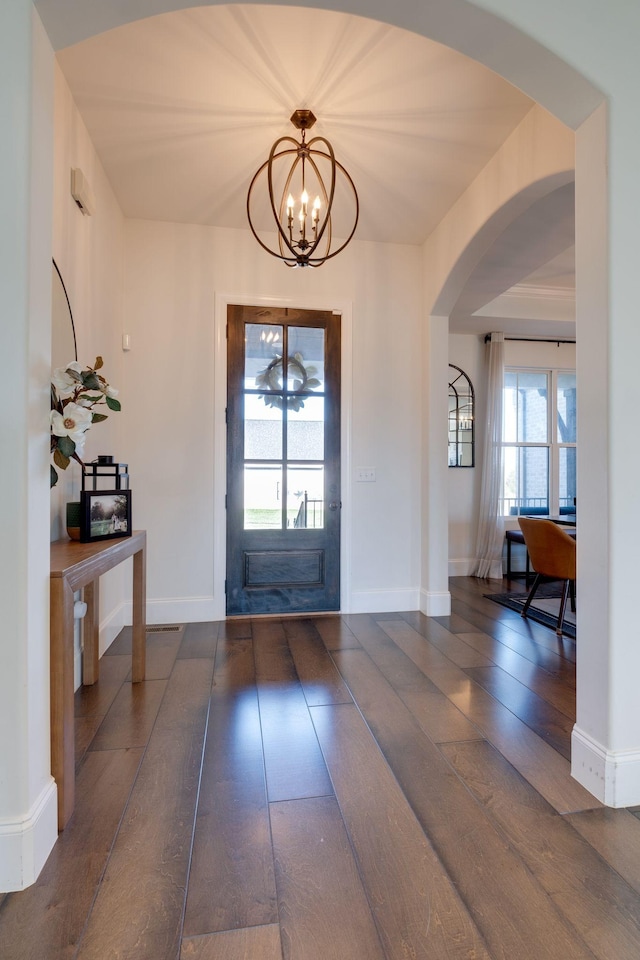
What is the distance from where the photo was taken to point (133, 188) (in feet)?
9.82

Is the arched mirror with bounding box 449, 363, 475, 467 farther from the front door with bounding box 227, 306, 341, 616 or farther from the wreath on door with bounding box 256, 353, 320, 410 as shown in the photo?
the wreath on door with bounding box 256, 353, 320, 410

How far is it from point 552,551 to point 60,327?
327 cm

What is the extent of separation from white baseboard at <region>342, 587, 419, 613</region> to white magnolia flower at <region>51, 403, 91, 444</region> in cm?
259

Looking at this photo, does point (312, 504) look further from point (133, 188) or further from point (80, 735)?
point (133, 188)

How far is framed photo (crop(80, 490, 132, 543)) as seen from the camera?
2004 millimetres

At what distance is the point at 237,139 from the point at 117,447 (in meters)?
1.97

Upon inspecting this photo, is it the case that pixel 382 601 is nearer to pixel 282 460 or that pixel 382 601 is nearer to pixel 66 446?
pixel 282 460

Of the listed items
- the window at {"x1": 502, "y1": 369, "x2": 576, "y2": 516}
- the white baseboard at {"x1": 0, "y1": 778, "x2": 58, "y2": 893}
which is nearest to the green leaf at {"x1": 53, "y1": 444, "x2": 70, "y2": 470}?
the white baseboard at {"x1": 0, "y1": 778, "x2": 58, "y2": 893}

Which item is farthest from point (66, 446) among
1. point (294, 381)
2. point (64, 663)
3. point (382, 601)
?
point (382, 601)

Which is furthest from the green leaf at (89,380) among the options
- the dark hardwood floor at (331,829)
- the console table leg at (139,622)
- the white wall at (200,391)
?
the white wall at (200,391)

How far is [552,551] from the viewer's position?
339 cm

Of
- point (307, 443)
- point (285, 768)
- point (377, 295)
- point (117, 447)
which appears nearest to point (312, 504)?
point (307, 443)

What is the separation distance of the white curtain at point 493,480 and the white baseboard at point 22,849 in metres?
4.63

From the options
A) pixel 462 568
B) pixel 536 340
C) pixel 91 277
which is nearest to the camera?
pixel 91 277
